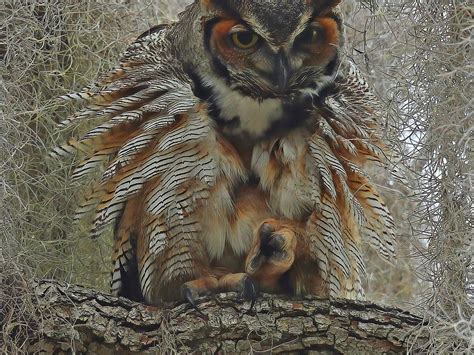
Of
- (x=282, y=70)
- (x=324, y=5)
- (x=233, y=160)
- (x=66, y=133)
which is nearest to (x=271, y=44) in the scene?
(x=282, y=70)

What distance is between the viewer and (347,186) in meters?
2.75

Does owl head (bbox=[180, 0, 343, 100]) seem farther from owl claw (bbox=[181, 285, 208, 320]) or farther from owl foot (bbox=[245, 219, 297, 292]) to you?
owl claw (bbox=[181, 285, 208, 320])

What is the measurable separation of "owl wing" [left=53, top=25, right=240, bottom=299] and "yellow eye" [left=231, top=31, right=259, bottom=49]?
0.18 meters

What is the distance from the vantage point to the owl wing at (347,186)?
8.84ft

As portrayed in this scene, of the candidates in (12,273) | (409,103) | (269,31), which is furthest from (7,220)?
(409,103)

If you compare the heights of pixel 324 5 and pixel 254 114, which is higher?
pixel 324 5

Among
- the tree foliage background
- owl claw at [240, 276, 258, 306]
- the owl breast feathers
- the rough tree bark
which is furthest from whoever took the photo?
the owl breast feathers

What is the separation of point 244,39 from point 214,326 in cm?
65

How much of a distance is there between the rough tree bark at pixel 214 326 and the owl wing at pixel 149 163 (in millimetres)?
248

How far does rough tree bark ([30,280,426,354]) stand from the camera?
95.3 inches

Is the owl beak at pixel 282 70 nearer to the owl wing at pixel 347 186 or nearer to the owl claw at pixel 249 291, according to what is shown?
the owl wing at pixel 347 186

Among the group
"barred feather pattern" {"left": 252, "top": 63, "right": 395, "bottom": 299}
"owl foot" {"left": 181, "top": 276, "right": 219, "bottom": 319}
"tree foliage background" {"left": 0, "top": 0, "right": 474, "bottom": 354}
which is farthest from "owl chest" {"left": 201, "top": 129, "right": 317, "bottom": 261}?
"tree foliage background" {"left": 0, "top": 0, "right": 474, "bottom": 354}

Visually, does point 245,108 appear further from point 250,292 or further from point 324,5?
point 250,292

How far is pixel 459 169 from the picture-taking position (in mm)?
2248
